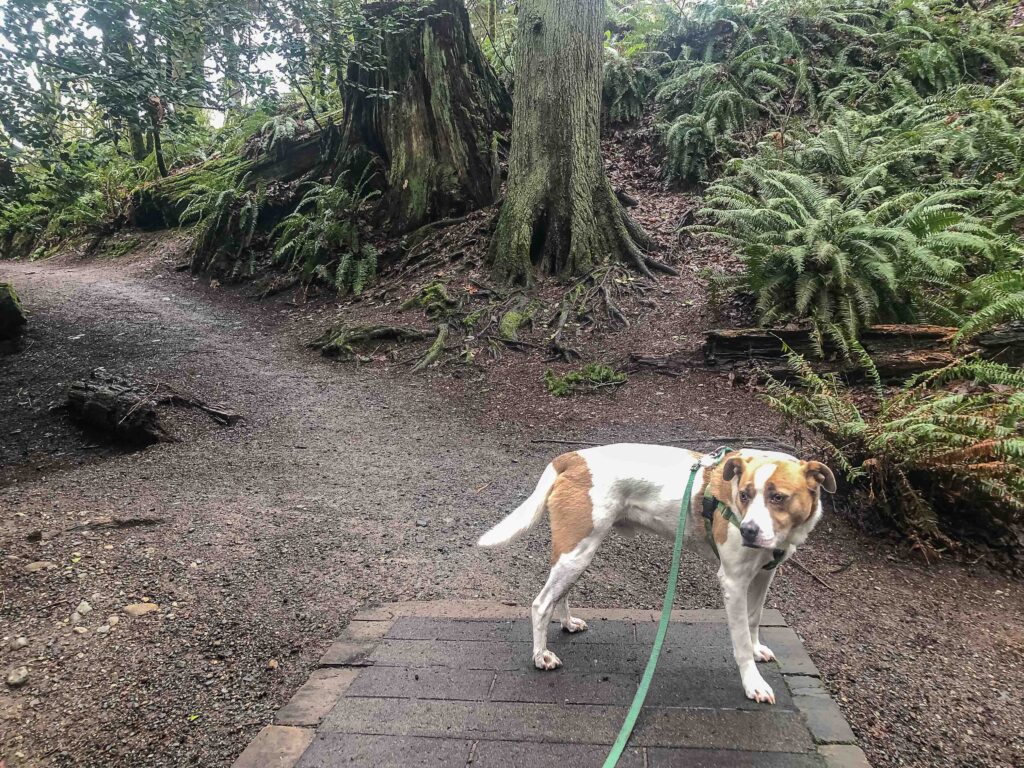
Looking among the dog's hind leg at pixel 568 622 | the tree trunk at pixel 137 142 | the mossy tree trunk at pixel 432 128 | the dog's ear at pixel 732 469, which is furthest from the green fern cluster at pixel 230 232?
the dog's ear at pixel 732 469

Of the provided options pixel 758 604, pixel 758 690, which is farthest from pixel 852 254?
pixel 758 690

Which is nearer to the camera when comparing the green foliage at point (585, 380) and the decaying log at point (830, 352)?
the decaying log at point (830, 352)

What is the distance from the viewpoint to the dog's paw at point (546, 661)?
3.04m

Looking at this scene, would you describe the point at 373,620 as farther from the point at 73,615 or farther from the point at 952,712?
the point at 952,712

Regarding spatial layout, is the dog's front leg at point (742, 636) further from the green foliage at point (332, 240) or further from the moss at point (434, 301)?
the green foliage at point (332, 240)

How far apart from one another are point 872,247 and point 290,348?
866cm

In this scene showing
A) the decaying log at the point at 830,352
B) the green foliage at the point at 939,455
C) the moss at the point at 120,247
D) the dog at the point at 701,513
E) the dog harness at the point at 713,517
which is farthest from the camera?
the moss at the point at 120,247

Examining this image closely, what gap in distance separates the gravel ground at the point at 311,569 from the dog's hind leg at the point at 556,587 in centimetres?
95

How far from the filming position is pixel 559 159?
9453 millimetres

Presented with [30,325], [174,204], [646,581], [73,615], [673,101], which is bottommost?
[646,581]

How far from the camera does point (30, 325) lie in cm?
948

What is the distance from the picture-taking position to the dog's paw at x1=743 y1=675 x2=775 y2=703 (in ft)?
9.02

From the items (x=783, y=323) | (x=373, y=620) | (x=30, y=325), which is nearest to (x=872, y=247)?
(x=783, y=323)

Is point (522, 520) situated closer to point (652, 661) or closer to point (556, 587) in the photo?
point (556, 587)
